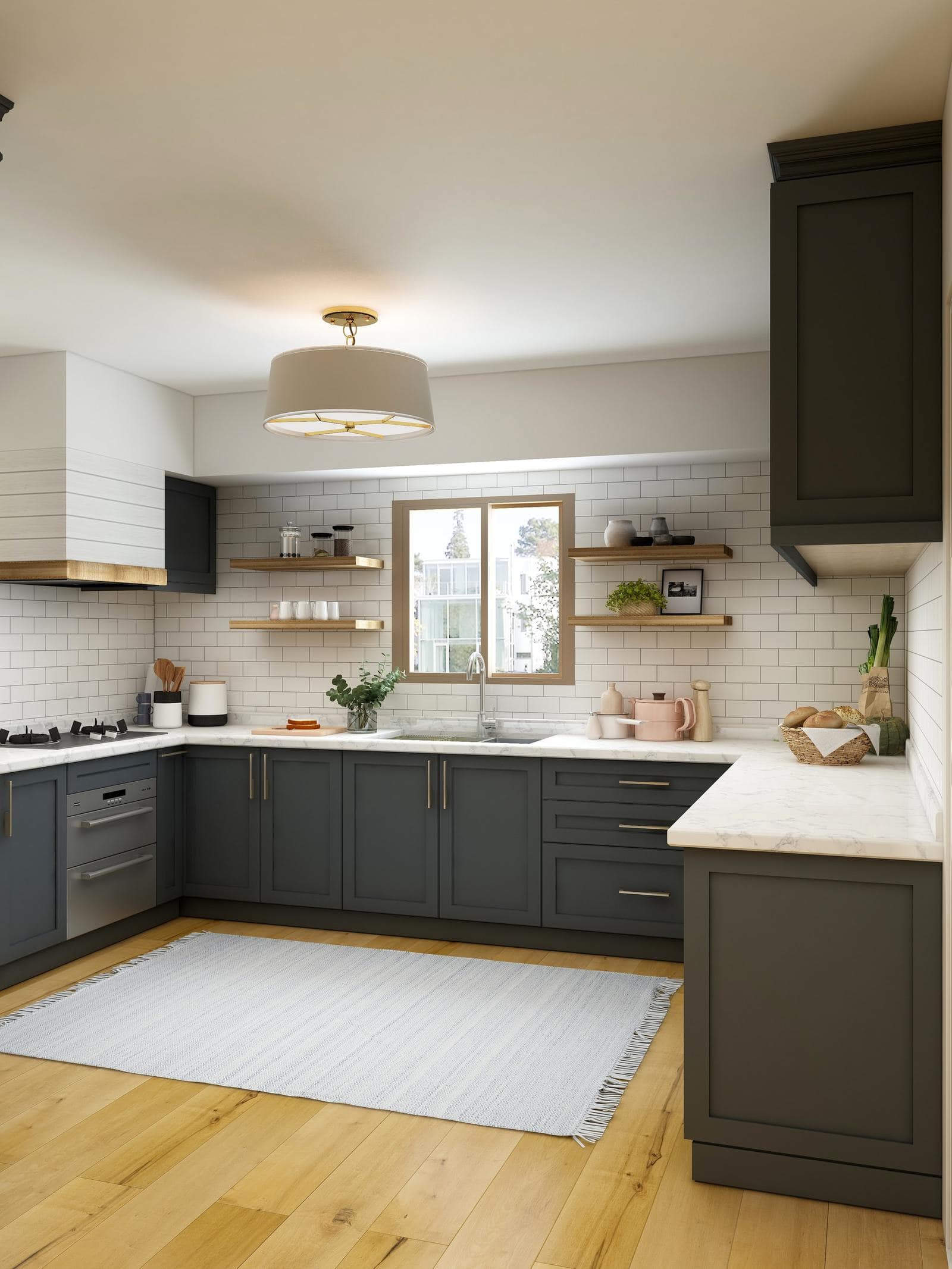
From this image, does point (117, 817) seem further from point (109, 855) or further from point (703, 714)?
point (703, 714)

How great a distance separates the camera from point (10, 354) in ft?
15.5

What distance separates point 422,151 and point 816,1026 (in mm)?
2422

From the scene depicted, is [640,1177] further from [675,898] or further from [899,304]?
[899,304]

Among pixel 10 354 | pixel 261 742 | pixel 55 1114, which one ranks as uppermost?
pixel 10 354

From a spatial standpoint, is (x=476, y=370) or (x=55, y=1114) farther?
(x=476, y=370)

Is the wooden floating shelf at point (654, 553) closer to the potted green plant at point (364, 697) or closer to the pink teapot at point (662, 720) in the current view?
the pink teapot at point (662, 720)

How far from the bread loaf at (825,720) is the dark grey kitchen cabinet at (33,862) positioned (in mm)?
3048

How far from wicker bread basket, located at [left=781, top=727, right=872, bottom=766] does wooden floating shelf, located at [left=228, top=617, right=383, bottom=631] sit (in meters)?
2.37

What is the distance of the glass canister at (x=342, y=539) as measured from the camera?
5.59 m

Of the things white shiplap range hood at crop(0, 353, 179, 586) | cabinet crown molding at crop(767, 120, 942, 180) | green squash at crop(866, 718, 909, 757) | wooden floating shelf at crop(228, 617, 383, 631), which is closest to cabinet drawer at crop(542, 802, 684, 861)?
green squash at crop(866, 718, 909, 757)

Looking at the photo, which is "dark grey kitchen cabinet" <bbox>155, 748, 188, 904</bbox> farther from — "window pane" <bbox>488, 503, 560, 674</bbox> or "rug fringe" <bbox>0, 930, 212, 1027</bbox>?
"window pane" <bbox>488, 503, 560, 674</bbox>

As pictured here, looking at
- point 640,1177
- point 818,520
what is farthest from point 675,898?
point 818,520

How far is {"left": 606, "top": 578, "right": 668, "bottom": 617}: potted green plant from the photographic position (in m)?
4.98

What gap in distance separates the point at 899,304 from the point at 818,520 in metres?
0.56
